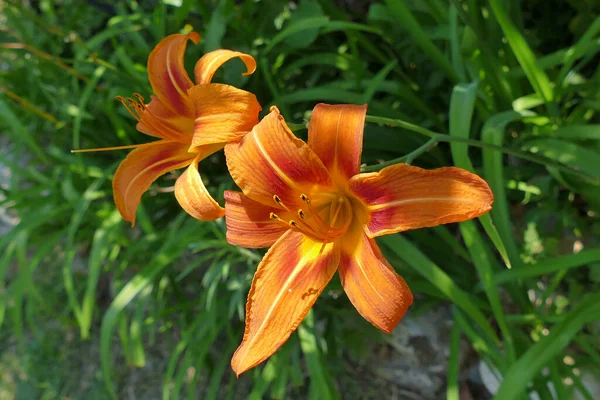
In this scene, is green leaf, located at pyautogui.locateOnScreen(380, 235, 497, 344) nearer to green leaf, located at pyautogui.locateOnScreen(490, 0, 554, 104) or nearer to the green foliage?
the green foliage

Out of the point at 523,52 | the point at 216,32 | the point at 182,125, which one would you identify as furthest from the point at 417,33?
the point at 182,125

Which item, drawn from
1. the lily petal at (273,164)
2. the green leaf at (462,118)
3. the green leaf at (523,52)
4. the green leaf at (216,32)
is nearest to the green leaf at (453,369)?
the green leaf at (462,118)


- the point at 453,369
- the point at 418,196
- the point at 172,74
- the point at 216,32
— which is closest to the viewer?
the point at 418,196

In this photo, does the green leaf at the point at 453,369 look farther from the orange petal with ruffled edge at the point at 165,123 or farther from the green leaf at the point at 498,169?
the orange petal with ruffled edge at the point at 165,123

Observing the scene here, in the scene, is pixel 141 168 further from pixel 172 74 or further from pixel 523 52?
pixel 523 52

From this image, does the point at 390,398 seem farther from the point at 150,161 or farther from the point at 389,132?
the point at 150,161

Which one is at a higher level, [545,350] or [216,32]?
[216,32]

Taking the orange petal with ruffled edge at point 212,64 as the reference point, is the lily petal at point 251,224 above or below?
below
